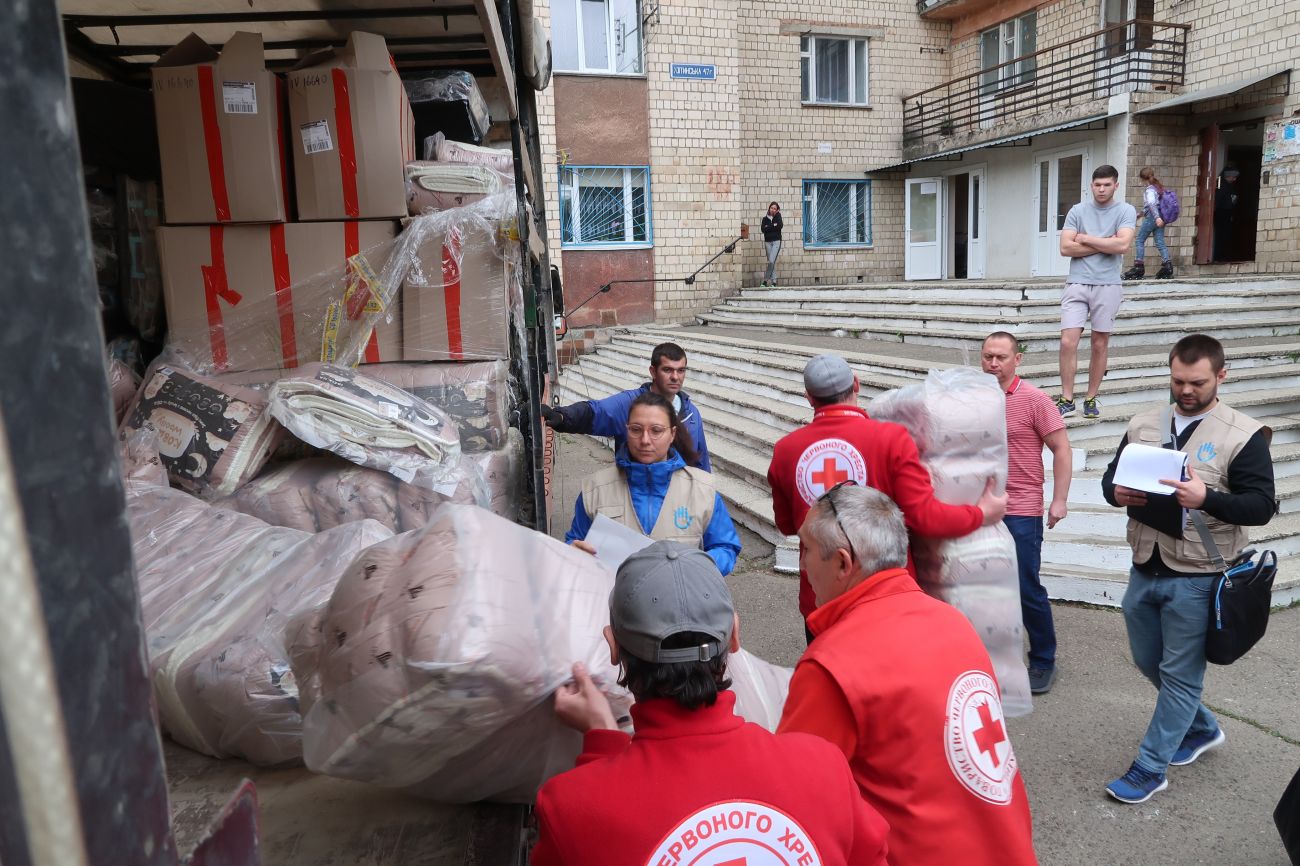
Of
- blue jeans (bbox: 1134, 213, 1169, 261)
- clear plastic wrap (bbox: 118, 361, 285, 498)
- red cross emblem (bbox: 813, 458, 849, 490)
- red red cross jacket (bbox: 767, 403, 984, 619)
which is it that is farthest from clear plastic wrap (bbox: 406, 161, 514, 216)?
blue jeans (bbox: 1134, 213, 1169, 261)

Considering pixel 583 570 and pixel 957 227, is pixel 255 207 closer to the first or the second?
pixel 583 570

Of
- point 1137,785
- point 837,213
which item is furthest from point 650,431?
point 837,213

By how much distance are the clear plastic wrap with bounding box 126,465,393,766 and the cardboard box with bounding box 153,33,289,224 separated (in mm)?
1222

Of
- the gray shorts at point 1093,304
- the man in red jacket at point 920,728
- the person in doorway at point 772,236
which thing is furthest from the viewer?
the person in doorway at point 772,236

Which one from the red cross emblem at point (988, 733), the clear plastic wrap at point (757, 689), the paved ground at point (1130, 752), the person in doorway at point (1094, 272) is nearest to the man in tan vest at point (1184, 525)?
the paved ground at point (1130, 752)

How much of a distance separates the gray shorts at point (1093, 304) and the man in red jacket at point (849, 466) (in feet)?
12.8

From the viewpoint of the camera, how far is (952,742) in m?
1.62

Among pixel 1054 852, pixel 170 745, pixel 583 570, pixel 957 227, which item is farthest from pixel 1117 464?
pixel 957 227

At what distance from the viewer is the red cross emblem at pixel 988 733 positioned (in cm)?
167

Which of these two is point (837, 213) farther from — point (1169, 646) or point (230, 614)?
point (230, 614)

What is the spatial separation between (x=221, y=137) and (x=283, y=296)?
0.55 m

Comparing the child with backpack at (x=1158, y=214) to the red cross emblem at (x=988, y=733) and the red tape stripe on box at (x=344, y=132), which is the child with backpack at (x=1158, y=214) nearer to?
the red tape stripe on box at (x=344, y=132)

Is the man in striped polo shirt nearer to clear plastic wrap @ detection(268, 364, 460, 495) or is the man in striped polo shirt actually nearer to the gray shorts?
clear plastic wrap @ detection(268, 364, 460, 495)

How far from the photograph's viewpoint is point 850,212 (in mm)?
18203
